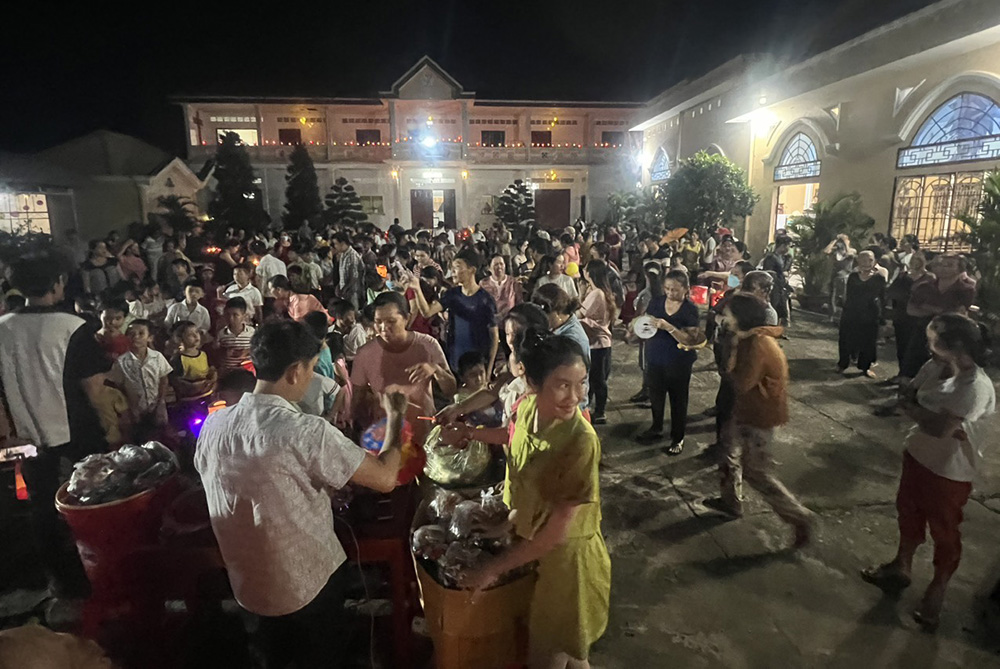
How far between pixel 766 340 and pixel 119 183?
25408 mm

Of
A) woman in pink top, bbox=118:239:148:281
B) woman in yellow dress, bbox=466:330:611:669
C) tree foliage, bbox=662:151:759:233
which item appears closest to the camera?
woman in yellow dress, bbox=466:330:611:669

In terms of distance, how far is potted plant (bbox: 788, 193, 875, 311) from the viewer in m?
11.5

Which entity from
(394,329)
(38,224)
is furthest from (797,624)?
(38,224)

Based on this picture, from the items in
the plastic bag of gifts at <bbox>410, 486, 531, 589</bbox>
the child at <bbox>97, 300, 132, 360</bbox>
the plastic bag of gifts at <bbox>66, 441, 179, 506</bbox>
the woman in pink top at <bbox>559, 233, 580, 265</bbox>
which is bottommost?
the plastic bag of gifts at <bbox>410, 486, 531, 589</bbox>

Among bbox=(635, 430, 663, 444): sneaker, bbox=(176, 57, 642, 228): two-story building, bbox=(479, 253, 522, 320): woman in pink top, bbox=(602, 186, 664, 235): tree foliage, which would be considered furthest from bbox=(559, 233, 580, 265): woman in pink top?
bbox=(176, 57, 642, 228): two-story building

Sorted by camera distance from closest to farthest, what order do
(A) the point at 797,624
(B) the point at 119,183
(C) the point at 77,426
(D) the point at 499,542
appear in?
(D) the point at 499,542 < (A) the point at 797,624 < (C) the point at 77,426 < (B) the point at 119,183

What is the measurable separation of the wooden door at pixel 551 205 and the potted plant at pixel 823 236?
66.4 ft

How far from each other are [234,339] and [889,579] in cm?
531

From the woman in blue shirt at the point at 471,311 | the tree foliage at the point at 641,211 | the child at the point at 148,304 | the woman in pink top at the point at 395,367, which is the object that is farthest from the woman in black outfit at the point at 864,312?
the tree foliage at the point at 641,211

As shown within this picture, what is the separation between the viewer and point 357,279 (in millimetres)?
8891

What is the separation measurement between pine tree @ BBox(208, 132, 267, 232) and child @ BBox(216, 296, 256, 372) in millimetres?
20854

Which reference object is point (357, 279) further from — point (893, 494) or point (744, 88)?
point (744, 88)

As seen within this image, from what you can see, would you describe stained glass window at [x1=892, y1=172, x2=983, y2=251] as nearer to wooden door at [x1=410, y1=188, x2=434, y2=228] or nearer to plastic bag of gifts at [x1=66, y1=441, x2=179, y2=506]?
plastic bag of gifts at [x1=66, y1=441, x2=179, y2=506]

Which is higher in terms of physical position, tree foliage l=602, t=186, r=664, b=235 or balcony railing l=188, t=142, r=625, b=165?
balcony railing l=188, t=142, r=625, b=165
